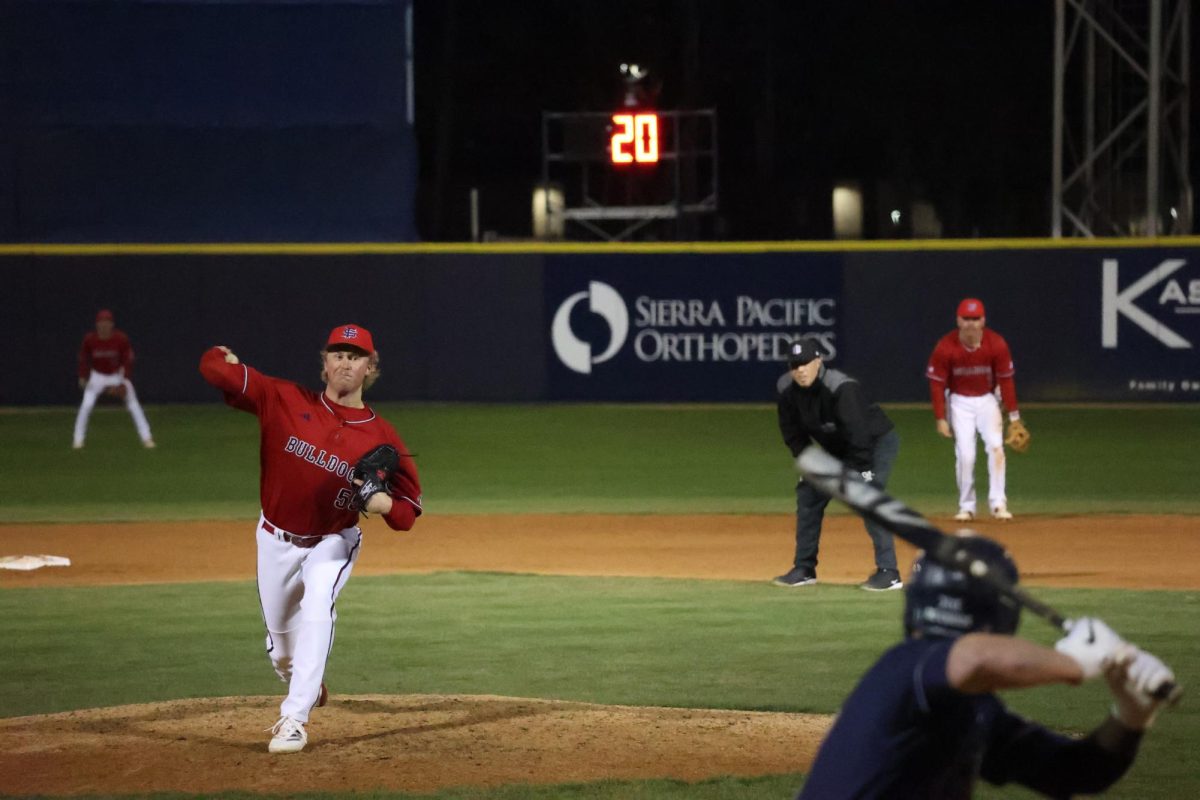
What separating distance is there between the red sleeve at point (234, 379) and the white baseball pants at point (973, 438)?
9.02m

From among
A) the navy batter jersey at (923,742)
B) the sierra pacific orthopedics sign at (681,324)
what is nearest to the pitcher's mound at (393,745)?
the navy batter jersey at (923,742)

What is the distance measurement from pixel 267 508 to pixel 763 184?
3966 cm

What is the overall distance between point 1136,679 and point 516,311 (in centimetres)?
2378

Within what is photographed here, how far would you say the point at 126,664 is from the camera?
373 inches

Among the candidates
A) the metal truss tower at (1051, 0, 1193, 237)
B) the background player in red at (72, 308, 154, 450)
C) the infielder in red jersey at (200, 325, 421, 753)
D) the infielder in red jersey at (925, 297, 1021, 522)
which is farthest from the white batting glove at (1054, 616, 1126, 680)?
the metal truss tower at (1051, 0, 1193, 237)

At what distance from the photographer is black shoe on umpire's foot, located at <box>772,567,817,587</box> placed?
11.9m

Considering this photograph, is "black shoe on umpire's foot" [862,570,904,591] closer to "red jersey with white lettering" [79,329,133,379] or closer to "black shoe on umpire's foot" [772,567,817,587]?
"black shoe on umpire's foot" [772,567,817,587]

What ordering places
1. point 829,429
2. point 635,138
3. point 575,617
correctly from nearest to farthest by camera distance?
point 575,617 < point 829,429 < point 635,138

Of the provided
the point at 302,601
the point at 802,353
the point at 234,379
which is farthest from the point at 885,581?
the point at 234,379

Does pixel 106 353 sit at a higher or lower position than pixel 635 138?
lower

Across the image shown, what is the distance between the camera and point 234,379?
718cm

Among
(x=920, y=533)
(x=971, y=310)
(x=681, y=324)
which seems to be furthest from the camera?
(x=681, y=324)

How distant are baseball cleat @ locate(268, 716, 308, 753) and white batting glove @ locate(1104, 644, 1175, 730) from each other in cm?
448

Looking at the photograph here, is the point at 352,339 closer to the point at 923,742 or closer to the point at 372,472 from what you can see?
the point at 372,472
